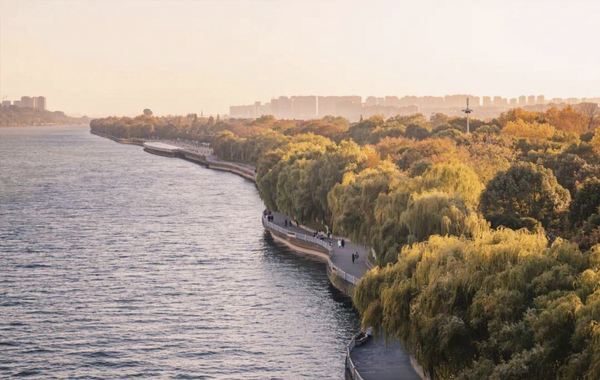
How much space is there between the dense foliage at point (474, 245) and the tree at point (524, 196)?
7cm

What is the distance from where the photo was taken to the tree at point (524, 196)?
52.2 meters

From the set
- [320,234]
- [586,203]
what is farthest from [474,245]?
[320,234]

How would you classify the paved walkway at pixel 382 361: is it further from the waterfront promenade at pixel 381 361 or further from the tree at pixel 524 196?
the tree at pixel 524 196

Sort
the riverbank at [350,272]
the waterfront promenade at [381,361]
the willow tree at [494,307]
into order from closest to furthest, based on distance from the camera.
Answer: the willow tree at [494,307] → the waterfront promenade at [381,361] → the riverbank at [350,272]

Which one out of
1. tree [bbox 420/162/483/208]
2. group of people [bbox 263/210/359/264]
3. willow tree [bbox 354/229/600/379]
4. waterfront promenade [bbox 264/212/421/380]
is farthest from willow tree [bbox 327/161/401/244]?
willow tree [bbox 354/229/600/379]

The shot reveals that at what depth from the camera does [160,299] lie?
51469 mm

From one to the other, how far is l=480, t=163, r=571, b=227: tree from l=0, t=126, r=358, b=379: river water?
1047 cm

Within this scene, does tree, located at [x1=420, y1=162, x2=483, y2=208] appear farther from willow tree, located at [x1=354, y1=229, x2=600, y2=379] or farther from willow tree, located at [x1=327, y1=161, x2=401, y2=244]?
Result: willow tree, located at [x1=354, y1=229, x2=600, y2=379]

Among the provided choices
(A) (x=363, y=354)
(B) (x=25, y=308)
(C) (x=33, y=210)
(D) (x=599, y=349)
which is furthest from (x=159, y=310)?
(C) (x=33, y=210)

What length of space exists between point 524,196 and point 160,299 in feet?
71.8

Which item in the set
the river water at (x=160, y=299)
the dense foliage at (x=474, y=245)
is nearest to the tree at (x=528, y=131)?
the dense foliage at (x=474, y=245)

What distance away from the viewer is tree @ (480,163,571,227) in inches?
2053

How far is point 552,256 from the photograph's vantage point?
98.3ft

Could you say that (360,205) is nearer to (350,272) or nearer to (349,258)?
(349,258)
